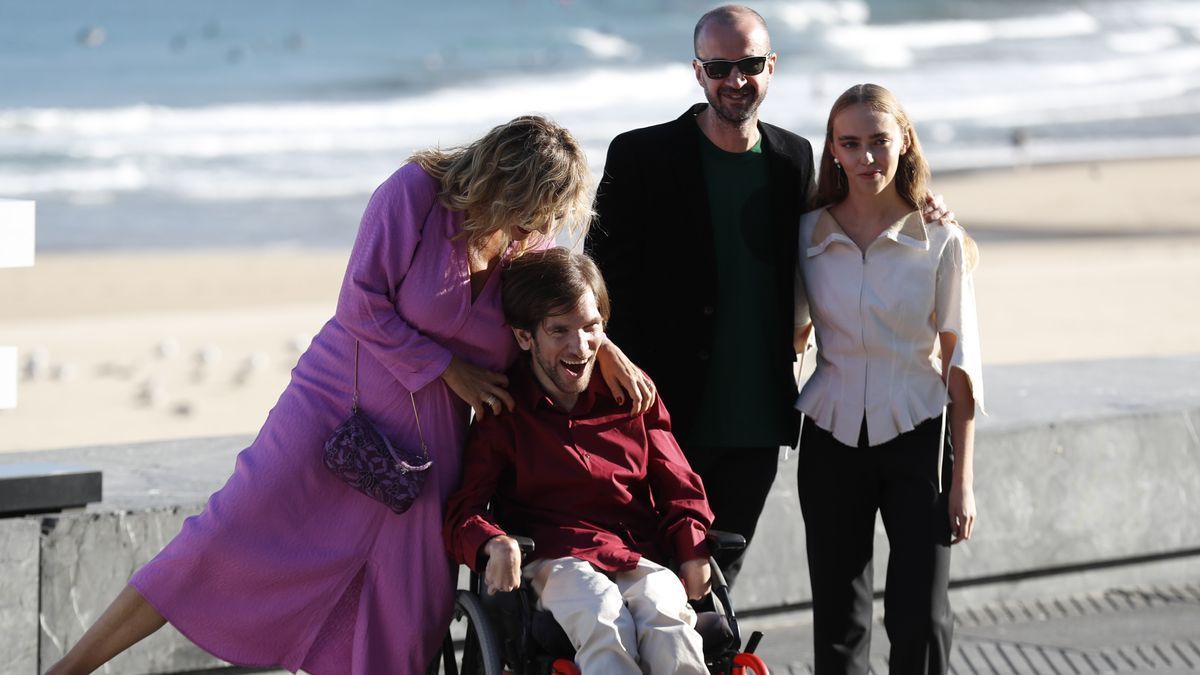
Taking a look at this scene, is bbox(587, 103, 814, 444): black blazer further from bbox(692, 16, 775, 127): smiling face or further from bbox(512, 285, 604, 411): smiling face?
bbox(512, 285, 604, 411): smiling face

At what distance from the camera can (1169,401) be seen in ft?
16.6

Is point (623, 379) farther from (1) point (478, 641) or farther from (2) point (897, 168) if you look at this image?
(2) point (897, 168)

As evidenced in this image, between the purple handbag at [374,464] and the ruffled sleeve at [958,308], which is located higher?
the ruffled sleeve at [958,308]

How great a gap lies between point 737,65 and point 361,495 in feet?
4.14

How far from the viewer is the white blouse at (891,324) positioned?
3498mm

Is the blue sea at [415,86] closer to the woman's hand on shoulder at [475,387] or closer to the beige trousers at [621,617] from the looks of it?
the woman's hand on shoulder at [475,387]

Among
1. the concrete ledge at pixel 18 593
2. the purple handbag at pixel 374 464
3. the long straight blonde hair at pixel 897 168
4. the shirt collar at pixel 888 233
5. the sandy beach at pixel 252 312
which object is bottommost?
the sandy beach at pixel 252 312

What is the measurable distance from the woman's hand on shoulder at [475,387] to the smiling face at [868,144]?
3.06 ft

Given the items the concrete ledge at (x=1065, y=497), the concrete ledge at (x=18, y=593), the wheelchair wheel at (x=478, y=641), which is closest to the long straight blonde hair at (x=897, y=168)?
the concrete ledge at (x=1065, y=497)

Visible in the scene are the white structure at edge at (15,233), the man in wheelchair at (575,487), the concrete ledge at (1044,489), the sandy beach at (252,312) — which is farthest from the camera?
the sandy beach at (252,312)

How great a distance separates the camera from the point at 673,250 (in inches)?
145

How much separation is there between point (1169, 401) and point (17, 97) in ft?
75.8

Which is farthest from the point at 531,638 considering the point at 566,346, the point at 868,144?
the point at 868,144

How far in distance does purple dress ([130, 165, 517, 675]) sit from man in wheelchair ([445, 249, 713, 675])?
96mm
